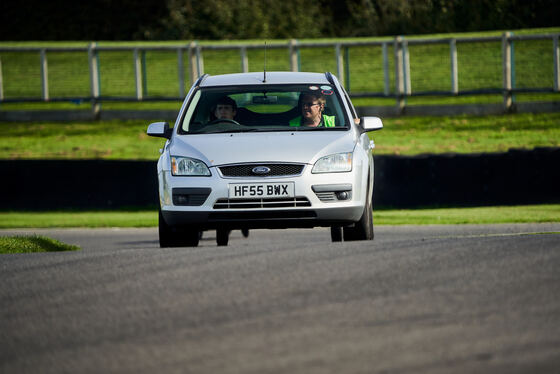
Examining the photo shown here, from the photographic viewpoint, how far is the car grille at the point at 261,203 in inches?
371

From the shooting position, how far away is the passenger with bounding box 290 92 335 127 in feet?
34.3

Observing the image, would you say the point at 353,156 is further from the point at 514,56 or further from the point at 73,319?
the point at 514,56

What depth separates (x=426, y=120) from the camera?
93.6ft

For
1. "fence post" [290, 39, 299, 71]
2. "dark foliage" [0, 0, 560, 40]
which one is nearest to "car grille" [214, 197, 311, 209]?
"fence post" [290, 39, 299, 71]

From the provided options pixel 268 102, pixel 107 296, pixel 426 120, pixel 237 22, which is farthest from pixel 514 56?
pixel 107 296

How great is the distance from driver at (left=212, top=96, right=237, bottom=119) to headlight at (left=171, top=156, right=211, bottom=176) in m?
1.07

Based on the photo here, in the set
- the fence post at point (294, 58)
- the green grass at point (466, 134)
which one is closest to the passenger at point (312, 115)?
the green grass at point (466, 134)

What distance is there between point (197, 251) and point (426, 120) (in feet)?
65.5

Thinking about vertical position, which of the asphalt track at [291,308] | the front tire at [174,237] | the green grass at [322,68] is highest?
the asphalt track at [291,308]

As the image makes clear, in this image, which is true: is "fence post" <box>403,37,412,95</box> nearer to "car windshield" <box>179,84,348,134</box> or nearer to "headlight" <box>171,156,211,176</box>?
"car windshield" <box>179,84,348,134</box>

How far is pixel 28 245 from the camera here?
11.6 m

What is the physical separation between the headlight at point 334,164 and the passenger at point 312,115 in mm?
896

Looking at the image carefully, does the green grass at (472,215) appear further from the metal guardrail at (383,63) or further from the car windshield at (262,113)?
the metal guardrail at (383,63)

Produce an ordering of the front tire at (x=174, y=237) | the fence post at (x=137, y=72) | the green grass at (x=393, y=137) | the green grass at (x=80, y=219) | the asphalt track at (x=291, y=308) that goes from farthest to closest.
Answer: the fence post at (x=137, y=72)
the green grass at (x=393, y=137)
the green grass at (x=80, y=219)
the front tire at (x=174, y=237)
the asphalt track at (x=291, y=308)
